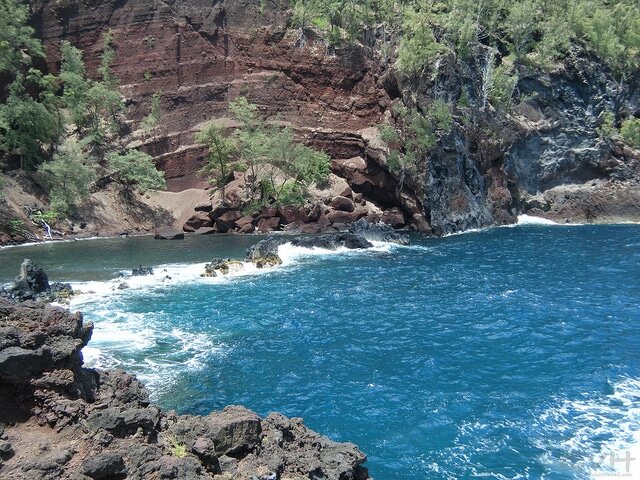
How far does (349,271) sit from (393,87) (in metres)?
36.9

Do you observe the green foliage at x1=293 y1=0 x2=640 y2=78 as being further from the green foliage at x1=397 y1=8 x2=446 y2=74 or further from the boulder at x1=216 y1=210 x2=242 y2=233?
the boulder at x1=216 y1=210 x2=242 y2=233

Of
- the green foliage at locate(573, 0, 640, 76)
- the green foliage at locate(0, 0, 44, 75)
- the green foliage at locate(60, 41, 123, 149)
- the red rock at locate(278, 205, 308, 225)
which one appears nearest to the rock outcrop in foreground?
the red rock at locate(278, 205, 308, 225)

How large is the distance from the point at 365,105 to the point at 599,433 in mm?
59711

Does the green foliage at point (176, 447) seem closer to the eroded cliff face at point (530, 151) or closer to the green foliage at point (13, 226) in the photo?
the green foliage at point (13, 226)

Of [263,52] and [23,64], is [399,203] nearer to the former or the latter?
[263,52]

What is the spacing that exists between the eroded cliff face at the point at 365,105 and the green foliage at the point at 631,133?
1707 mm

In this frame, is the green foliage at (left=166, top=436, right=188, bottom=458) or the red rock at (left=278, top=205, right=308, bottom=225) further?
the red rock at (left=278, top=205, right=308, bottom=225)

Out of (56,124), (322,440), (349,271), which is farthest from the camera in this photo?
(56,124)

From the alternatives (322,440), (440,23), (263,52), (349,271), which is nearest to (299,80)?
A: (263,52)

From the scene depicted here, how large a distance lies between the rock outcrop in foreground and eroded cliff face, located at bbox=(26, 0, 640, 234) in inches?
1792

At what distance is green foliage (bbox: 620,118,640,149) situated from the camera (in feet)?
210

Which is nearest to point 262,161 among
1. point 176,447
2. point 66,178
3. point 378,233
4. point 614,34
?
point 378,233

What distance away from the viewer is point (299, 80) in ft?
234

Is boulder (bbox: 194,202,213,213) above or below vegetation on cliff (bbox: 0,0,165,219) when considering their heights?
below
